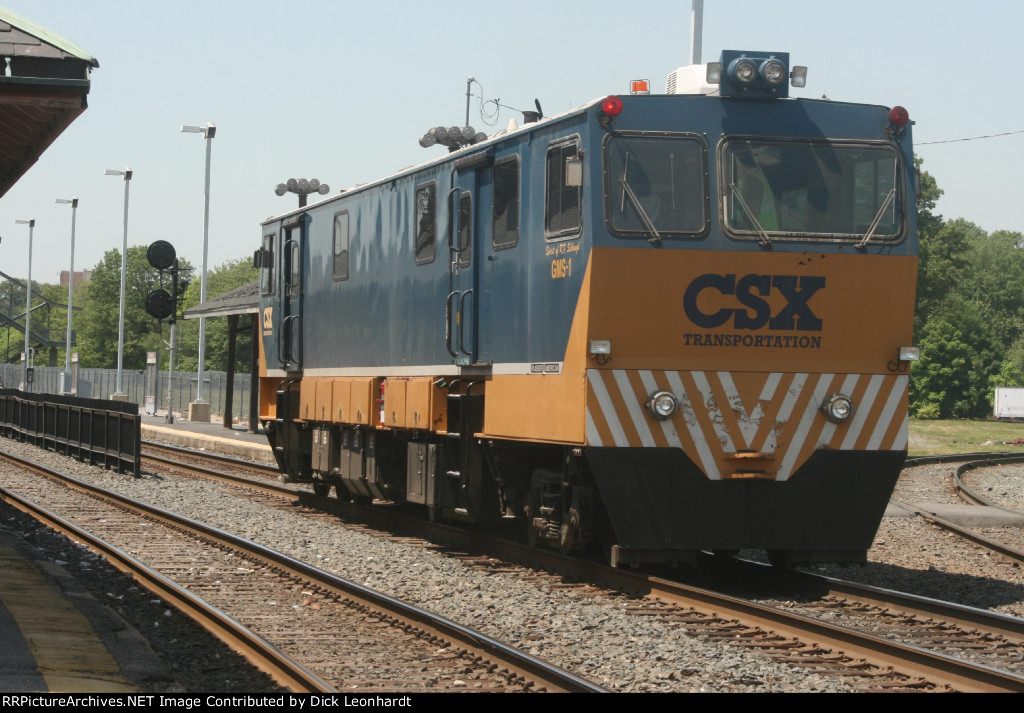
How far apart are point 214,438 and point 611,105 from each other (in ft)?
77.3

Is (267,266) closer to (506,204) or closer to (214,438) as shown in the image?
(506,204)

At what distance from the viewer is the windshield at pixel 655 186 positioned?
1005cm

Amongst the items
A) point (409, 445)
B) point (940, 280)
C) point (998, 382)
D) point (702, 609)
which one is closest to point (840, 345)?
point (702, 609)

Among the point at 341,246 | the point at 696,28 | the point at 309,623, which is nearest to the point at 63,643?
the point at 309,623

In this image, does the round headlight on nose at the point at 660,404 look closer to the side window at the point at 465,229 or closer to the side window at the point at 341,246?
the side window at the point at 465,229

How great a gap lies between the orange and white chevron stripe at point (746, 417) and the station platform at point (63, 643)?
3.66 metres

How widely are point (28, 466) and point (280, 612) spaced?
16.1 meters

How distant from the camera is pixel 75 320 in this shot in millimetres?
138125

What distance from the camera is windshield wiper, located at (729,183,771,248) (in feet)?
33.3

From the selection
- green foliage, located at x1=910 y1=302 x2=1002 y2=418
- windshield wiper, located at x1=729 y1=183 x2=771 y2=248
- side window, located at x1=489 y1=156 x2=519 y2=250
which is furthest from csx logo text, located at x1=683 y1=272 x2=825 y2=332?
green foliage, located at x1=910 y1=302 x2=1002 y2=418

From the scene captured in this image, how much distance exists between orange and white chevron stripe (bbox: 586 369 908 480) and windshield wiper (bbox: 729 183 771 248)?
3.32 ft

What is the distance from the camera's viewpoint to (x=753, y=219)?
1022cm

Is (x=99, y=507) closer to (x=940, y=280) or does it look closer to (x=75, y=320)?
(x=940, y=280)

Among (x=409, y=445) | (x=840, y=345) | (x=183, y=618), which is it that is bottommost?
(x=183, y=618)
